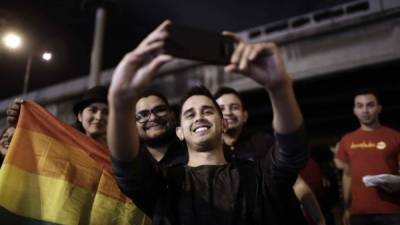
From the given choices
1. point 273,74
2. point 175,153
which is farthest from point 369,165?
point 273,74

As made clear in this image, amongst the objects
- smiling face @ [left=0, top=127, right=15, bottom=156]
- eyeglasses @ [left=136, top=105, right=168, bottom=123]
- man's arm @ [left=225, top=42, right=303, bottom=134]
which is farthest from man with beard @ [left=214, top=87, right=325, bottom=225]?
smiling face @ [left=0, top=127, right=15, bottom=156]

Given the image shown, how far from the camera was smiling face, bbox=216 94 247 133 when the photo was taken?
11.6ft

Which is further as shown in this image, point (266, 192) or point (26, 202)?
point (26, 202)

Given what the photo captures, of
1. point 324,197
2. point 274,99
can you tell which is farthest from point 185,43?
point 324,197

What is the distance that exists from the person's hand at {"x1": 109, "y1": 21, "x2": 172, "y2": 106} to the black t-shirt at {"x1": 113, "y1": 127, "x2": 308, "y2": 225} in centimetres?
34

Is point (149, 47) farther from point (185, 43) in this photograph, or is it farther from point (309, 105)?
point (309, 105)

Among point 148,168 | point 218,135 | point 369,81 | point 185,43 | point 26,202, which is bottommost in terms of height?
point 26,202

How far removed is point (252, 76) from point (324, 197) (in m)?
3.15

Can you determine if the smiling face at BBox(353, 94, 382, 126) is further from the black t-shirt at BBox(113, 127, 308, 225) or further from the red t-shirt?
the black t-shirt at BBox(113, 127, 308, 225)

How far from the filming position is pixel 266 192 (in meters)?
1.96

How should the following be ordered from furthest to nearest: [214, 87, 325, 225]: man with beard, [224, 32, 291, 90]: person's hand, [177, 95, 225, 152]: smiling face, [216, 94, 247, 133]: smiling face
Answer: [216, 94, 247, 133]: smiling face, [214, 87, 325, 225]: man with beard, [177, 95, 225, 152]: smiling face, [224, 32, 291, 90]: person's hand

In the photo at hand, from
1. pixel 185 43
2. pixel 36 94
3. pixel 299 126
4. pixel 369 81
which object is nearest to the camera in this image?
pixel 185 43

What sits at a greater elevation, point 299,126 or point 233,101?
point 233,101

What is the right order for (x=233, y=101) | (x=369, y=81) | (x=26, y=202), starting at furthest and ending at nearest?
(x=369, y=81) → (x=233, y=101) → (x=26, y=202)
